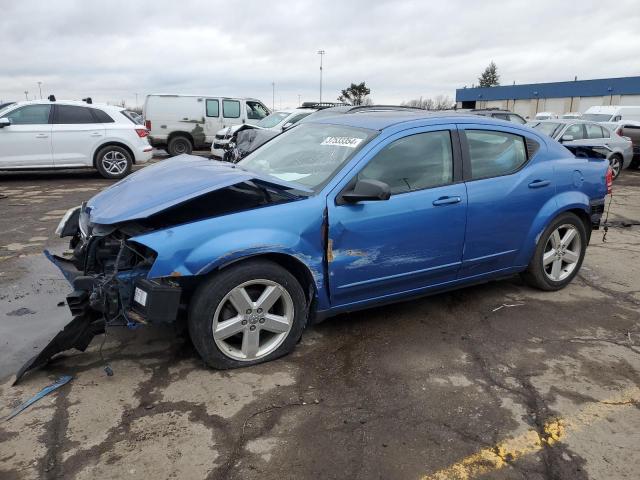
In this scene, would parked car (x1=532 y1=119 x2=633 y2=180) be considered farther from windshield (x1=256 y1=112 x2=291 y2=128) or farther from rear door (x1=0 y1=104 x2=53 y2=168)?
rear door (x1=0 y1=104 x2=53 y2=168)

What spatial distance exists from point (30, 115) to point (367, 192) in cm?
999

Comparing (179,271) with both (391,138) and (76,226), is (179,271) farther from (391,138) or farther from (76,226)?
(391,138)

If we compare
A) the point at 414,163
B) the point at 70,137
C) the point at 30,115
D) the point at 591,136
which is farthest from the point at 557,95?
the point at 414,163

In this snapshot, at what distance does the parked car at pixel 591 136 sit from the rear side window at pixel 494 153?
907 centimetres

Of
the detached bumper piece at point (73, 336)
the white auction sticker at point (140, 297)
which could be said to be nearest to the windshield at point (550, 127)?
the white auction sticker at point (140, 297)

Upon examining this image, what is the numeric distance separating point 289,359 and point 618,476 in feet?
6.49

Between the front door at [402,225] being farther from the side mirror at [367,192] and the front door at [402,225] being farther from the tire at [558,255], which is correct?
the tire at [558,255]

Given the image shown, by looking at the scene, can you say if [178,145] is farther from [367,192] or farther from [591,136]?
[367,192]

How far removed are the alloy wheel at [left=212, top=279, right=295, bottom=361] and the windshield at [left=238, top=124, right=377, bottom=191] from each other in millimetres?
804

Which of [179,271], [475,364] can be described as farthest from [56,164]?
[475,364]

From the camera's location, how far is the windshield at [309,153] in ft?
12.1

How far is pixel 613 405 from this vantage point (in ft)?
9.97

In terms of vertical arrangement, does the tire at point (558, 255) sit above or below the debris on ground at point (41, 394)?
above

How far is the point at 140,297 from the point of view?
3.03 metres
